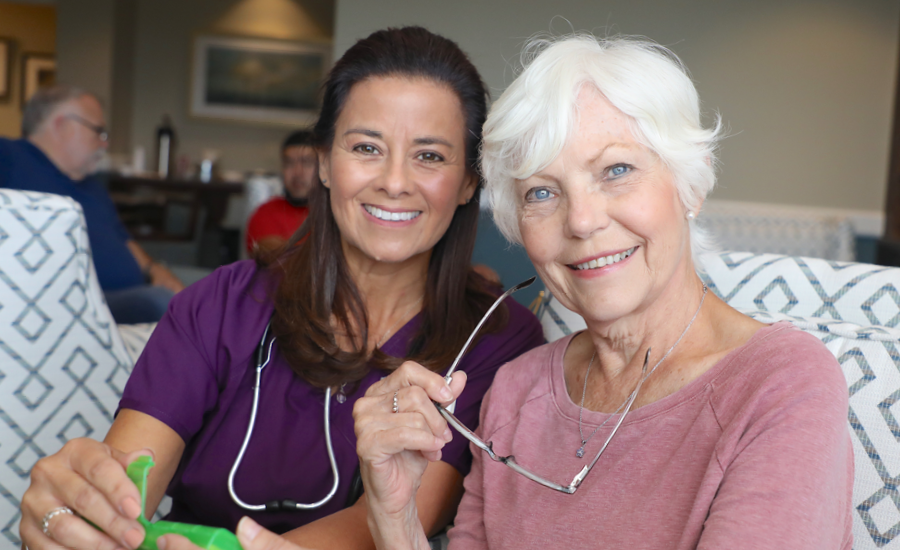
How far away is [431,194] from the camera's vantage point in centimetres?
136

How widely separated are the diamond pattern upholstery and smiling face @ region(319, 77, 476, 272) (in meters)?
0.55

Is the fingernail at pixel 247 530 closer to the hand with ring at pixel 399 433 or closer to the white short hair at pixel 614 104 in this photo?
the hand with ring at pixel 399 433

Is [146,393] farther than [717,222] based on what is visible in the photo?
No

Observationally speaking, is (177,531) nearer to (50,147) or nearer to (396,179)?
(396,179)

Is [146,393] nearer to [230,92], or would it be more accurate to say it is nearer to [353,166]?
[353,166]

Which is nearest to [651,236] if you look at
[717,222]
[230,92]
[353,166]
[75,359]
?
[353,166]

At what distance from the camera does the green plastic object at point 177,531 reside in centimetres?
78

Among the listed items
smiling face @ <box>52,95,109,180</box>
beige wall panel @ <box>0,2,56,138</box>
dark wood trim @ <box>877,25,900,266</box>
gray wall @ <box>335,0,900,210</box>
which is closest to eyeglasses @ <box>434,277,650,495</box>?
smiling face @ <box>52,95,109,180</box>

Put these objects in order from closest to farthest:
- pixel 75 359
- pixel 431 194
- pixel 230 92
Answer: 1. pixel 431 194
2. pixel 75 359
3. pixel 230 92

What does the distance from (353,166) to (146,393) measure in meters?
0.52

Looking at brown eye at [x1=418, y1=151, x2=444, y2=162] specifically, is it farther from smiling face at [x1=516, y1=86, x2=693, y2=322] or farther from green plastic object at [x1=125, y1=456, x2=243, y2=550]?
green plastic object at [x1=125, y1=456, x2=243, y2=550]

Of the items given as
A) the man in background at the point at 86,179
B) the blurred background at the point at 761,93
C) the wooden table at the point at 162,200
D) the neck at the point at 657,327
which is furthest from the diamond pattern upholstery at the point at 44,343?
the wooden table at the point at 162,200

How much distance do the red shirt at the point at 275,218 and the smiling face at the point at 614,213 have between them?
2.63 meters

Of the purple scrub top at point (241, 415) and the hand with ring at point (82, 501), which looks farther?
the purple scrub top at point (241, 415)
